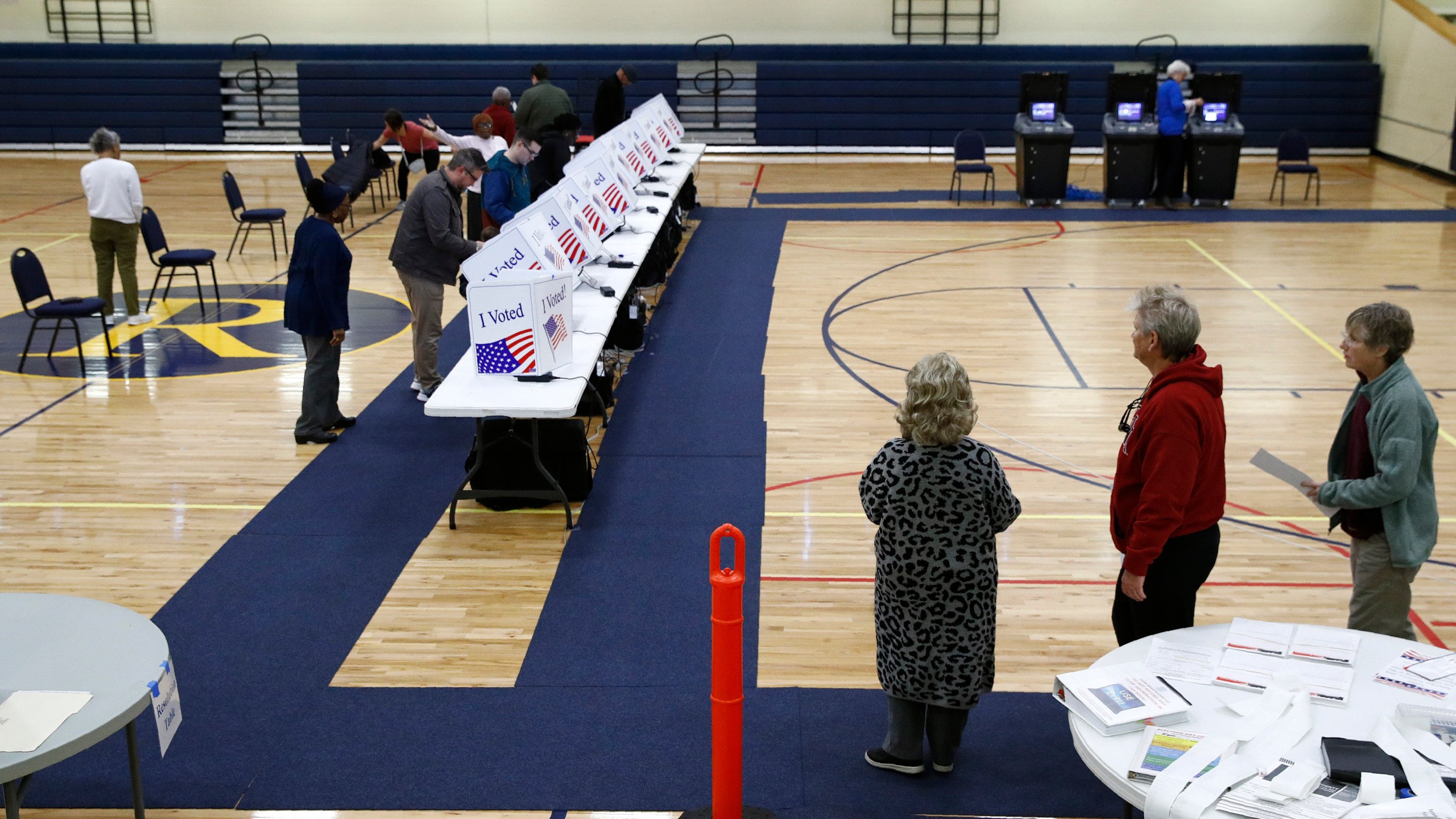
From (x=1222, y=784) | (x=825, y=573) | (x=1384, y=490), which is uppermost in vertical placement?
(x=1384, y=490)

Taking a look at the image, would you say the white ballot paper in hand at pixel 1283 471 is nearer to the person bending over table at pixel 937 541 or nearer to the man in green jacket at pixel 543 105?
the person bending over table at pixel 937 541

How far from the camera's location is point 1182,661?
3543mm

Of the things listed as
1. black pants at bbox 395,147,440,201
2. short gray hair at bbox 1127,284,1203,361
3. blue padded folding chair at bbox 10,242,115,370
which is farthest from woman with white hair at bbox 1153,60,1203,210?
short gray hair at bbox 1127,284,1203,361

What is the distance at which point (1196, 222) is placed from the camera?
14945 mm

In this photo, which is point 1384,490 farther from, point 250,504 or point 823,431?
point 250,504

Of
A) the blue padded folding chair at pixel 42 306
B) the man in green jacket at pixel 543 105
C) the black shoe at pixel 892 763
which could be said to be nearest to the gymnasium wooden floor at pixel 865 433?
the blue padded folding chair at pixel 42 306

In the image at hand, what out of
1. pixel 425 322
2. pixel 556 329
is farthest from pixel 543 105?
pixel 556 329

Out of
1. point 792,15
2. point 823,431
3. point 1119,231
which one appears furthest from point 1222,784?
point 792,15

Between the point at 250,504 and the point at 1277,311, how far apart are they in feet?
28.0

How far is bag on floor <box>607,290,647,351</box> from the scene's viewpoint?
9.41 meters

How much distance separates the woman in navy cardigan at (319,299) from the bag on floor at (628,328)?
7.71 feet

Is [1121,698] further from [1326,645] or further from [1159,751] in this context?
[1326,645]

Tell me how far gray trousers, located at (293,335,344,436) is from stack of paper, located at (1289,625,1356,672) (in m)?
5.80

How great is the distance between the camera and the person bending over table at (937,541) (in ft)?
12.3
